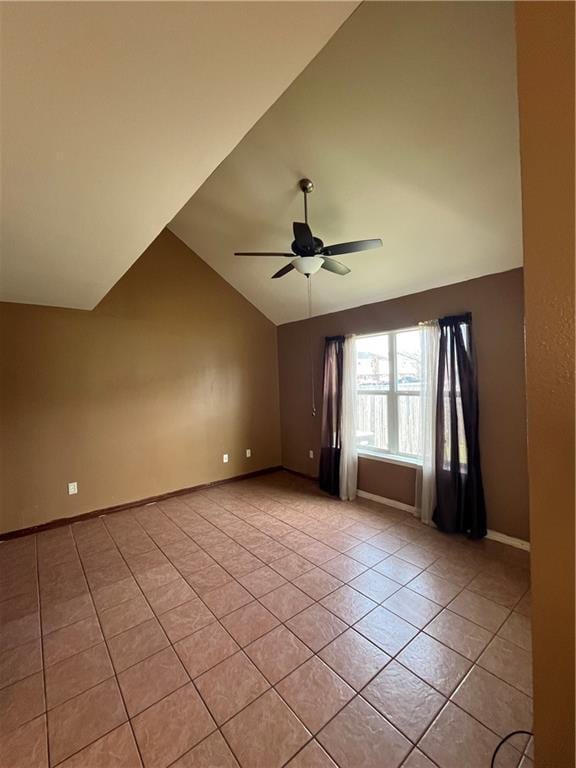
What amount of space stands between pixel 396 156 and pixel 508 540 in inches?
126

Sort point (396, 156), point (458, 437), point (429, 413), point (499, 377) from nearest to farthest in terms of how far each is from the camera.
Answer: point (396, 156)
point (499, 377)
point (458, 437)
point (429, 413)

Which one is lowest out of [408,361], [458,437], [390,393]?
[458,437]

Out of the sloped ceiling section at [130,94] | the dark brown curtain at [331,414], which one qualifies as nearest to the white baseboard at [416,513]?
the dark brown curtain at [331,414]

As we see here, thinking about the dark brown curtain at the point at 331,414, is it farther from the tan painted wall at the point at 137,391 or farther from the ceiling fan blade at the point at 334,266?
the ceiling fan blade at the point at 334,266

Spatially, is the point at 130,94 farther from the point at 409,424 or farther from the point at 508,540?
the point at 508,540

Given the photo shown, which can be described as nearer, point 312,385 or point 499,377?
point 499,377

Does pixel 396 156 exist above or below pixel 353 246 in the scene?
above

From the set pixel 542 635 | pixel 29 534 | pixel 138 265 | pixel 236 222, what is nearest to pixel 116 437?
pixel 29 534

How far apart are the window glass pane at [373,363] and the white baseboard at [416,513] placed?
131cm

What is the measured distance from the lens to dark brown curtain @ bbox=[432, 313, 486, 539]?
2.82 metres

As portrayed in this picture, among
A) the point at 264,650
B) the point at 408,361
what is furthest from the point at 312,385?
the point at 264,650

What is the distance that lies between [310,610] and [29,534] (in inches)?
115

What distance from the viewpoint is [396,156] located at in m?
2.10

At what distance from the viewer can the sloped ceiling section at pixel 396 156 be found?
153 cm
